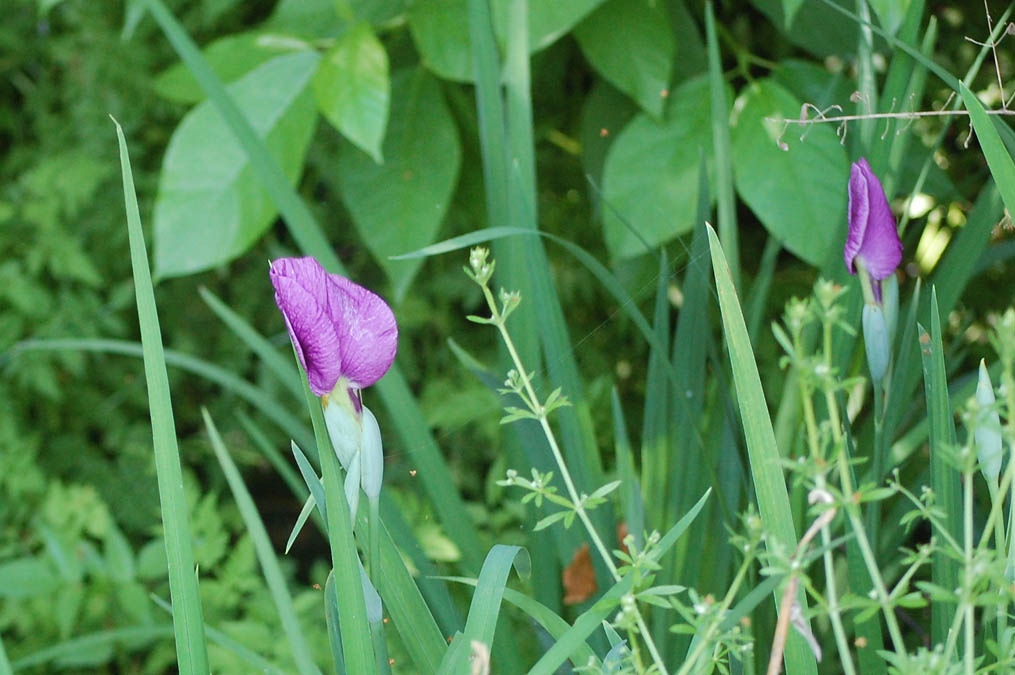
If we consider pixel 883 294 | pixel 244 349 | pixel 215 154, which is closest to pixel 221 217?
pixel 215 154

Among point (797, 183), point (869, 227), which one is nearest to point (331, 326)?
point (869, 227)

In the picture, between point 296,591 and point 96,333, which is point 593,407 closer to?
point 296,591

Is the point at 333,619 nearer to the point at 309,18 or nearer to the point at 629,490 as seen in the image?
the point at 629,490

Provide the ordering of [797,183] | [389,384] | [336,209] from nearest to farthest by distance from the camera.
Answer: [389,384] < [797,183] < [336,209]

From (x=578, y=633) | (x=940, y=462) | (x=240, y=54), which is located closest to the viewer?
(x=578, y=633)

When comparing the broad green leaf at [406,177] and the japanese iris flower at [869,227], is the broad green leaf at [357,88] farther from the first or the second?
the japanese iris flower at [869,227]

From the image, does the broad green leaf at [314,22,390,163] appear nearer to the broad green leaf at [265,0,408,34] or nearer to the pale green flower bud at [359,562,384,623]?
the broad green leaf at [265,0,408,34]
